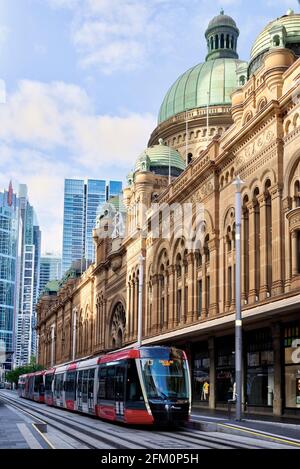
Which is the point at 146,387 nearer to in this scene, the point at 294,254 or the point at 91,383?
the point at 91,383

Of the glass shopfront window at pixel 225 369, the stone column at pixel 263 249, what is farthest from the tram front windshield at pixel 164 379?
the glass shopfront window at pixel 225 369

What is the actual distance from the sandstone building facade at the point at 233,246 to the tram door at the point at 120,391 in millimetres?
7071

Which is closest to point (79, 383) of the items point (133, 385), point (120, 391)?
point (120, 391)

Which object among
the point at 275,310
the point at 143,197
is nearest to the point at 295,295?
the point at 275,310

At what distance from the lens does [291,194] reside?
3600cm

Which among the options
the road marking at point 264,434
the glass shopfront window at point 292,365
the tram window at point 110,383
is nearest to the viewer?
the road marking at point 264,434

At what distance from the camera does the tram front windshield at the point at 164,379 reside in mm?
28438

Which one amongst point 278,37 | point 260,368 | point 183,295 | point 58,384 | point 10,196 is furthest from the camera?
point 10,196

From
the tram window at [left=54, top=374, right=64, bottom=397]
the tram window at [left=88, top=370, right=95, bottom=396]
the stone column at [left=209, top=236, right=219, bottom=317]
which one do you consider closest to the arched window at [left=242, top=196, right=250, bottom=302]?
the stone column at [left=209, top=236, right=219, bottom=317]

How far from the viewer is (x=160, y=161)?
7444cm

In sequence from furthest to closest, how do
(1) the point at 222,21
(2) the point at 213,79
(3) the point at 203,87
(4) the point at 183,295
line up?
(1) the point at 222,21 → (2) the point at 213,79 → (3) the point at 203,87 → (4) the point at 183,295

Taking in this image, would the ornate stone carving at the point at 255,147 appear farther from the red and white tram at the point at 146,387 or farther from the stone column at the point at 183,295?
the red and white tram at the point at 146,387

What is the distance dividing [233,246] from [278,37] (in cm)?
1279

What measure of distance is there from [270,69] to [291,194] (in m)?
8.14
